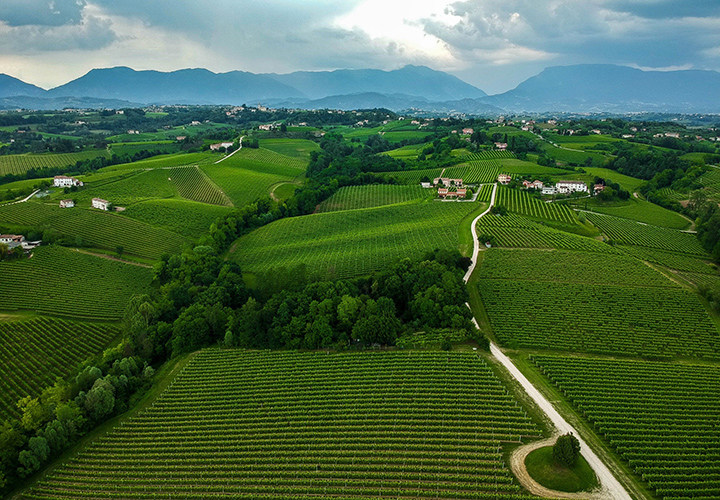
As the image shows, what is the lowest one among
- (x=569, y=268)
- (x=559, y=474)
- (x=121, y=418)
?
(x=121, y=418)

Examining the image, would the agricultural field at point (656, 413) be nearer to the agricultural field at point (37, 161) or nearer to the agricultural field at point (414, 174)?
the agricultural field at point (414, 174)

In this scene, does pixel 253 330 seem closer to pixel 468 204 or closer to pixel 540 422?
pixel 540 422

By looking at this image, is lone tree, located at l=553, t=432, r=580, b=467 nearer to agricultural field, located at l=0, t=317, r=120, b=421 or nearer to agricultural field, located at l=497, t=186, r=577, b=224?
agricultural field, located at l=0, t=317, r=120, b=421

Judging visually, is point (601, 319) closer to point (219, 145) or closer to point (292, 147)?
point (292, 147)

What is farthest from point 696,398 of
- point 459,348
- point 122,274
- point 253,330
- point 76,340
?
point 122,274

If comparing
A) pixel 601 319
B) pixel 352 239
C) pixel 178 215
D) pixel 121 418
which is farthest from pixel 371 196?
pixel 121 418

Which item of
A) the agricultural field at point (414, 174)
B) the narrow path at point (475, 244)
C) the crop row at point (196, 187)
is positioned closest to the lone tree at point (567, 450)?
the narrow path at point (475, 244)
